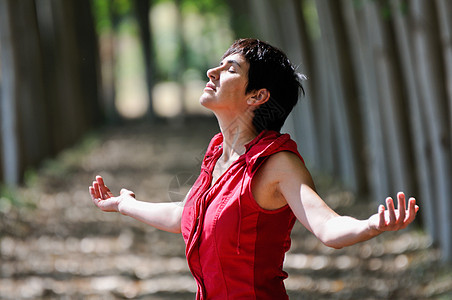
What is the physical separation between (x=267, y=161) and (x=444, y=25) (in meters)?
4.07

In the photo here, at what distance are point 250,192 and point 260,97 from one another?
0.37 metres

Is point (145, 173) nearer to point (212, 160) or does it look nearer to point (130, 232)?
point (130, 232)

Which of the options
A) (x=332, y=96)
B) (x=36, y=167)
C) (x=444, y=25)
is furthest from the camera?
(x=36, y=167)

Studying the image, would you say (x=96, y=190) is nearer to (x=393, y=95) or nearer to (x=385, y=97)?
(x=393, y=95)

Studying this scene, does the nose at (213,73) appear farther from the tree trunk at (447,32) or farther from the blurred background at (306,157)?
the tree trunk at (447,32)

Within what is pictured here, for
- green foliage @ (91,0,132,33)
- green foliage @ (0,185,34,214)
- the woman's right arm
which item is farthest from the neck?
green foliage @ (91,0,132,33)

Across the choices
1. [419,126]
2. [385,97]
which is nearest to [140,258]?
[419,126]

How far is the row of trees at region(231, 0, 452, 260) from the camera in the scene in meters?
6.34

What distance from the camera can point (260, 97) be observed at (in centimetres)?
254

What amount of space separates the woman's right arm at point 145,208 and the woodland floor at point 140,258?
6 cm

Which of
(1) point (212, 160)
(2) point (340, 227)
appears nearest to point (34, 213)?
(1) point (212, 160)

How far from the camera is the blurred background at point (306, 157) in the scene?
20.6 ft

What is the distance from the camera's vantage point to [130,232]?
8508mm

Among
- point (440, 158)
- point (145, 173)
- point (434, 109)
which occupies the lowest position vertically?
point (145, 173)
